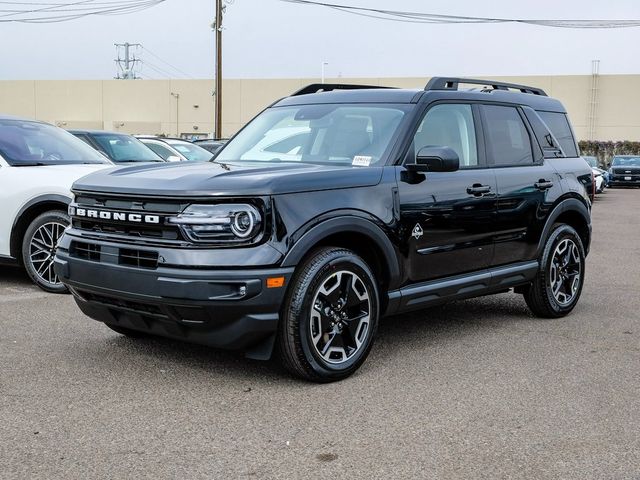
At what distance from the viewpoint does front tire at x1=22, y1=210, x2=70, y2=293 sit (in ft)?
25.1

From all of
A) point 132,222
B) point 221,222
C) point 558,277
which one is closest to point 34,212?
point 132,222

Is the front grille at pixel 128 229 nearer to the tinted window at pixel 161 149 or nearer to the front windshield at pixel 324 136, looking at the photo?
the front windshield at pixel 324 136

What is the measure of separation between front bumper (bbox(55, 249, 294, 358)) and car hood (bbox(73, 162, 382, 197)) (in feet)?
1.47

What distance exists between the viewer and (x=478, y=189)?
5953 mm

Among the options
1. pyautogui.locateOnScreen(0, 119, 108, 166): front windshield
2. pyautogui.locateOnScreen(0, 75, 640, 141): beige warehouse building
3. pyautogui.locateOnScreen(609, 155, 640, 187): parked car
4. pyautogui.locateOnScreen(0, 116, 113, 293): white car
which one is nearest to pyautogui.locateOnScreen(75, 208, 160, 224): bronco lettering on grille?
pyautogui.locateOnScreen(0, 116, 113, 293): white car

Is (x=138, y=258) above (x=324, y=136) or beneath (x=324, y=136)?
beneath

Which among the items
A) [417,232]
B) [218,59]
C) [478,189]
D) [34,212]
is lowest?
[34,212]

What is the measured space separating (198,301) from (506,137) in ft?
10.7

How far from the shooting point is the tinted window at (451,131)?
5738mm

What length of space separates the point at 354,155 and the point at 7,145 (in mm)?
4349

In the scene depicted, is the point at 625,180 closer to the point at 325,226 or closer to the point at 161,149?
the point at 161,149

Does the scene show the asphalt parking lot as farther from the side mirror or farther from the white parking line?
the side mirror

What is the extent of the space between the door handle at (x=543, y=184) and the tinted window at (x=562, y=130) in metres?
0.72

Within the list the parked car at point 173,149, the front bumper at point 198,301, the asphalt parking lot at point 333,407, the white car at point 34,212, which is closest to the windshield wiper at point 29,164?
the white car at point 34,212
